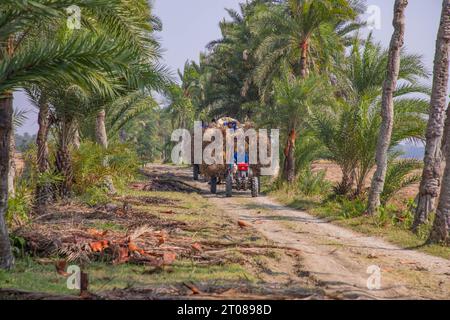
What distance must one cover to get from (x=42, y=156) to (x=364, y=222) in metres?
7.28

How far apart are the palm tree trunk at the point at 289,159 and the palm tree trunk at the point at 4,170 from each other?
42.7 feet

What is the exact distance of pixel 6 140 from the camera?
6.16 m

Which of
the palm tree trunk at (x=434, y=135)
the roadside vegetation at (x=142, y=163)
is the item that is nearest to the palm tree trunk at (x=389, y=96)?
the roadside vegetation at (x=142, y=163)

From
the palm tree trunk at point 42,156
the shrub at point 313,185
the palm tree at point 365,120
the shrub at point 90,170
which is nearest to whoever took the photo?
the palm tree trunk at point 42,156

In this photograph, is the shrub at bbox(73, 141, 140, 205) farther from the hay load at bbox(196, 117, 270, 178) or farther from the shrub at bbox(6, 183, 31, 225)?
the hay load at bbox(196, 117, 270, 178)

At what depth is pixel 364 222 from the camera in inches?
448

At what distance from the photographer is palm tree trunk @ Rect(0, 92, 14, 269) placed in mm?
5973

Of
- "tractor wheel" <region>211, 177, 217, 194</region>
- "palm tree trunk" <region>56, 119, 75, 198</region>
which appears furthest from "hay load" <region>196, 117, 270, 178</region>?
"palm tree trunk" <region>56, 119, 75, 198</region>

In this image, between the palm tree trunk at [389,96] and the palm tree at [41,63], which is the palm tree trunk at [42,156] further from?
the palm tree trunk at [389,96]

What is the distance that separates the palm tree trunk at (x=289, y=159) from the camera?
18.4 meters

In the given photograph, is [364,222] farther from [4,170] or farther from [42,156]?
[4,170]

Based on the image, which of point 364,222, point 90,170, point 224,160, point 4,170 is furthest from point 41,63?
point 224,160
